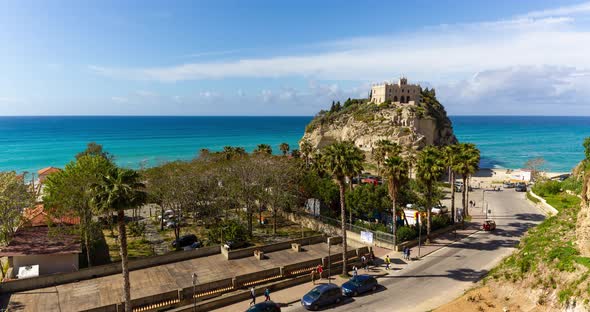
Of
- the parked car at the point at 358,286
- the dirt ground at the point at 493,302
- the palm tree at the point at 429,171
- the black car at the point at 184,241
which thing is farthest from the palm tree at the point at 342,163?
the black car at the point at 184,241

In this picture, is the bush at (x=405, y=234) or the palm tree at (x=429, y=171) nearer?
the palm tree at (x=429, y=171)

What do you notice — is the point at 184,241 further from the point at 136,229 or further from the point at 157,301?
the point at 157,301

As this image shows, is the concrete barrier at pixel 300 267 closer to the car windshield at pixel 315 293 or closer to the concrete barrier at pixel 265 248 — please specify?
the car windshield at pixel 315 293

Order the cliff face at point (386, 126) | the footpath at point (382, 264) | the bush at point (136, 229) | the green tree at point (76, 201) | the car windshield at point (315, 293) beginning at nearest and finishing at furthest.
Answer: the car windshield at point (315, 293), the footpath at point (382, 264), the green tree at point (76, 201), the bush at point (136, 229), the cliff face at point (386, 126)

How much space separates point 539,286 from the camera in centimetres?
2205

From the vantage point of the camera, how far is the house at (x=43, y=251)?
95.8 ft

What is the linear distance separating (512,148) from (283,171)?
188m

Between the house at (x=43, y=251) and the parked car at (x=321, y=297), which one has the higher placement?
the house at (x=43, y=251)

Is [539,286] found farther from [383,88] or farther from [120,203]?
[383,88]

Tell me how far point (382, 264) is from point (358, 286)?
7.31m

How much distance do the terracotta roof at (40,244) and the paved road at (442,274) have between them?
2022 centimetres

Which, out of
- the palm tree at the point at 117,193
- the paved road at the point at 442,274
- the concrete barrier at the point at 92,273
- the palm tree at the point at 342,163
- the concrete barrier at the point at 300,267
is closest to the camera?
the palm tree at the point at 117,193

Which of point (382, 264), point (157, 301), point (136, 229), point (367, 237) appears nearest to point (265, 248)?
point (382, 264)

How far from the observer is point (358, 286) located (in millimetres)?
27094
